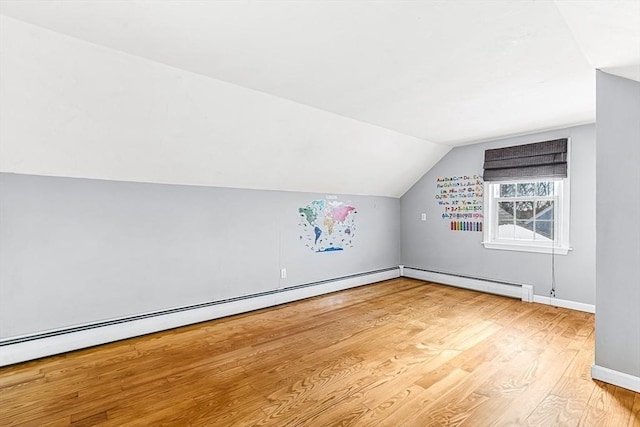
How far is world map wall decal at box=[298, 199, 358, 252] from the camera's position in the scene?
4.45 m

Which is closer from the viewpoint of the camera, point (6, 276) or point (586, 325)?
point (6, 276)

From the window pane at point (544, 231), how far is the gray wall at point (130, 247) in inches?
119

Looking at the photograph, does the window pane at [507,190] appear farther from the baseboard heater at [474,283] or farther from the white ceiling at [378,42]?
the white ceiling at [378,42]

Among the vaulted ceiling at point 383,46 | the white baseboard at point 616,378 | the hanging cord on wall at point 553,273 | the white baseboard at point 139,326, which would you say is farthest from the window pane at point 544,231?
the white baseboard at point 139,326

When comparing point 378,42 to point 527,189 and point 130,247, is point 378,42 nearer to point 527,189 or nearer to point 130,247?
point 130,247

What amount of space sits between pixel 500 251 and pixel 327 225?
2.48 meters

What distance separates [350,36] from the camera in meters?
1.92

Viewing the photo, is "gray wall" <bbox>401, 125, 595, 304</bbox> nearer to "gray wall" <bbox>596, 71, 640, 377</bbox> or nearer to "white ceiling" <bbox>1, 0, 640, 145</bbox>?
"white ceiling" <bbox>1, 0, 640, 145</bbox>

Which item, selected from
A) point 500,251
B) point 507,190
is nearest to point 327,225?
point 500,251

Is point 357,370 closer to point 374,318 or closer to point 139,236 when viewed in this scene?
point 374,318

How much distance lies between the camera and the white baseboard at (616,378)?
2.11 meters

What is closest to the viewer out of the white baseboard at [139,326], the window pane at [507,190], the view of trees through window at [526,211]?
the white baseboard at [139,326]

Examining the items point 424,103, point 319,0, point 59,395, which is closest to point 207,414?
point 59,395

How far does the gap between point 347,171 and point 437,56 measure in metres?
2.35
